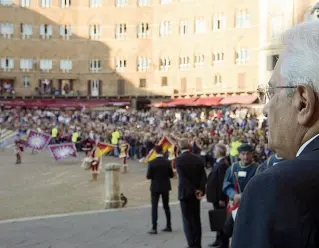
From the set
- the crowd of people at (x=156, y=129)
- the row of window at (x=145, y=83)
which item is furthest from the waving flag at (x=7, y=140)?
the row of window at (x=145, y=83)

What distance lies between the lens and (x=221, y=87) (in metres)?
53.2

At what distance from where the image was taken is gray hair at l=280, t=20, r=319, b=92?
5.27ft

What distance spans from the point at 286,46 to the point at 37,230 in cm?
957

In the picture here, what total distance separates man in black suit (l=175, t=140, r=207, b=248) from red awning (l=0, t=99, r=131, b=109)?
4996 centimetres

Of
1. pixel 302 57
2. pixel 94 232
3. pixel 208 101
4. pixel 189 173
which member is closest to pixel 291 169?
pixel 302 57

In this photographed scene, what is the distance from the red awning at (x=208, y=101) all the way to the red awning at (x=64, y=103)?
9.58 m

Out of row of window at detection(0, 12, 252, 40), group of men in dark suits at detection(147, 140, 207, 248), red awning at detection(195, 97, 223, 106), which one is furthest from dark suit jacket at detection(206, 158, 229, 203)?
row of window at detection(0, 12, 252, 40)

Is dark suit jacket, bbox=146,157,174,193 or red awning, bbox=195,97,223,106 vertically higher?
red awning, bbox=195,97,223,106

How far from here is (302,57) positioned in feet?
5.34

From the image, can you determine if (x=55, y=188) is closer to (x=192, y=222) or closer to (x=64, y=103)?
(x=192, y=222)

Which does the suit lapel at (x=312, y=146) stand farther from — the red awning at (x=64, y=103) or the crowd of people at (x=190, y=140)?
the red awning at (x=64, y=103)

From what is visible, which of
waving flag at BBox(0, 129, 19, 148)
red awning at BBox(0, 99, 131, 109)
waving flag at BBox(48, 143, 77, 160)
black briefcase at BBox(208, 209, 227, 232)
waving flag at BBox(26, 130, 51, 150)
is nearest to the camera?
black briefcase at BBox(208, 209, 227, 232)

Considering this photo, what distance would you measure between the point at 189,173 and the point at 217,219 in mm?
1430

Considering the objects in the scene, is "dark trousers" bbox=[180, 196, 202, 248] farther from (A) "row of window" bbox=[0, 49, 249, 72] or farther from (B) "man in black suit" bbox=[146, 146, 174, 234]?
(A) "row of window" bbox=[0, 49, 249, 72]
